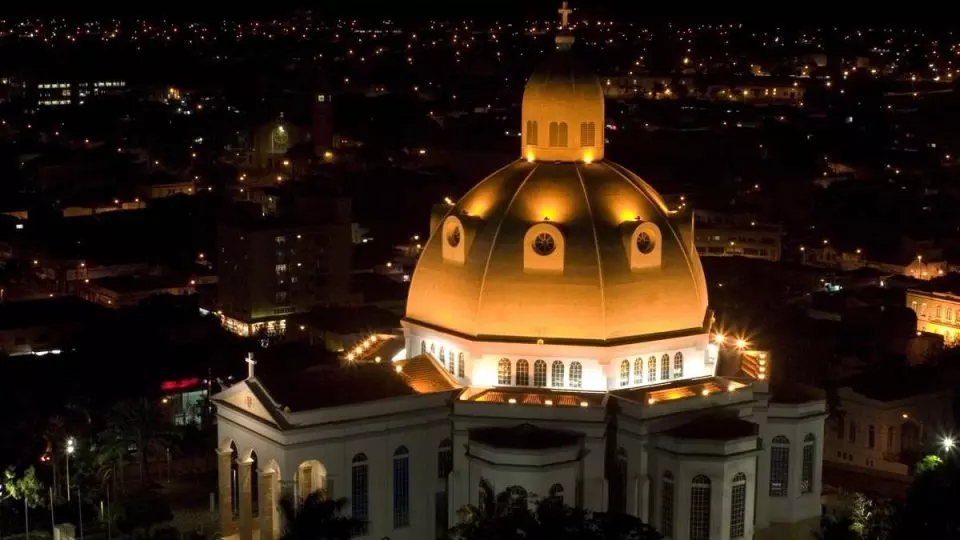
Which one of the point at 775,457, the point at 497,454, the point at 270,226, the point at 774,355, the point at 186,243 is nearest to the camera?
the point at 497,454

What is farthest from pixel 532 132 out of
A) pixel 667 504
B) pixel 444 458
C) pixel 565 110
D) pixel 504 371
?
pixel 667 504

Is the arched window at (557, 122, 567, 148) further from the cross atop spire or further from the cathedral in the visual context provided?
the cross atop spire

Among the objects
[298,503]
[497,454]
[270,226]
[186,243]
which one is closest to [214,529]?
[298,503]

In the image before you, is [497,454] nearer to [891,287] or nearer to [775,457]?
[775,457]

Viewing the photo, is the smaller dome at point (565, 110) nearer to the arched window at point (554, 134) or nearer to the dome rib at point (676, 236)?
the arched window at point (554, 134)

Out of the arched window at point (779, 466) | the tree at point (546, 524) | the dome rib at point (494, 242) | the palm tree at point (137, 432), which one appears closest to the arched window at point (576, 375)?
the dome rib at point (494, 242)

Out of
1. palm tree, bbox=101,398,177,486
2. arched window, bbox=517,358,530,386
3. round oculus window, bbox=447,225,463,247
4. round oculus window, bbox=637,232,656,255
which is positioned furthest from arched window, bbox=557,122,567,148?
palm tree, bbox=101,398,177,486
